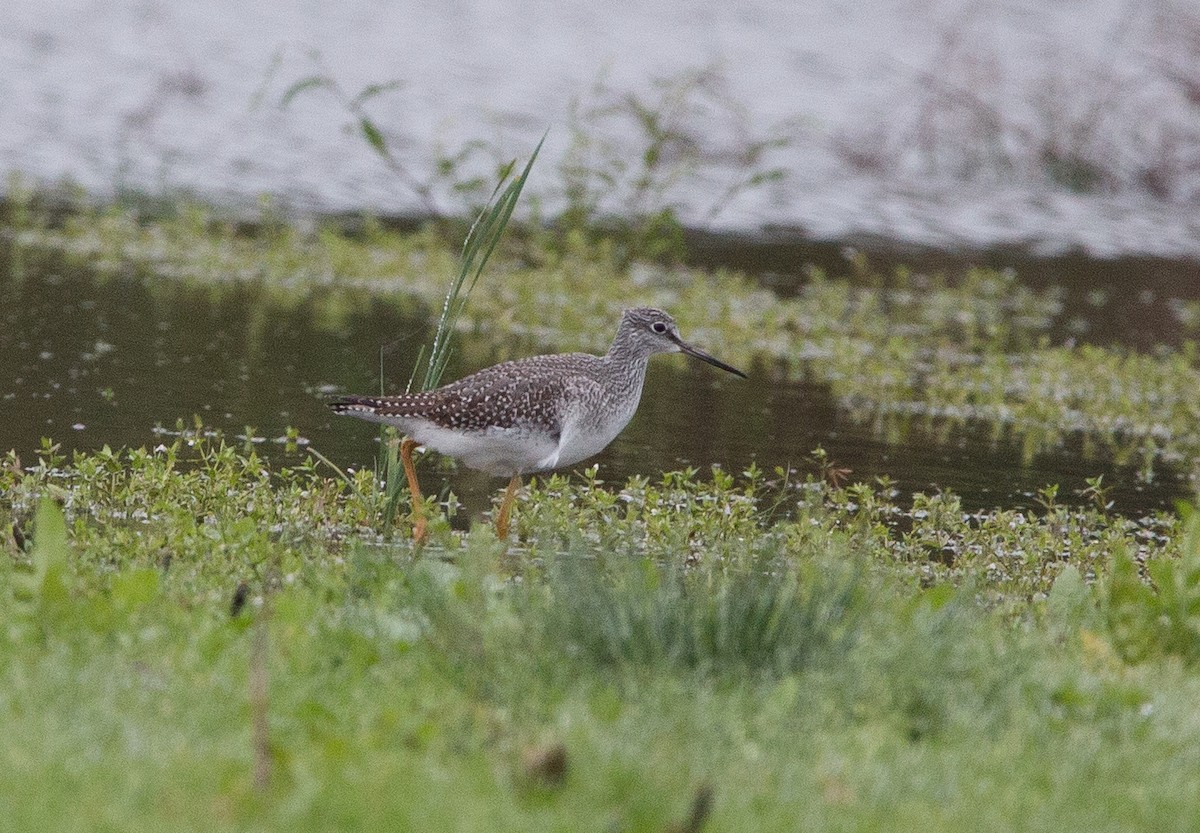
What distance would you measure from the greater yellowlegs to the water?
116 centimetres

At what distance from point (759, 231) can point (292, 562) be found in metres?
18.4

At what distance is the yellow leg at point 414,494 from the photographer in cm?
952

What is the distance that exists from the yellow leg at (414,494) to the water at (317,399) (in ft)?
3.69

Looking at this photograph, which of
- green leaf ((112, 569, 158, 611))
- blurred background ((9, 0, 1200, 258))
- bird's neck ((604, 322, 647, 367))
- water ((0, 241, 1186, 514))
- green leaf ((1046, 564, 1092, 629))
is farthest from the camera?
blurred background ((9, 0, 1200, 258))

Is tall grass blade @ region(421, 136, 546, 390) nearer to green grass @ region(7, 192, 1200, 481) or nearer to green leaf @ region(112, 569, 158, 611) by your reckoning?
green leaf @ region(112, 569, 158, 611)

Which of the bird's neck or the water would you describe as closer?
the bird's neck

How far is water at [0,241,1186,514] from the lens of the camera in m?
12.4

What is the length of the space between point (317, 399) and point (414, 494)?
4.09m

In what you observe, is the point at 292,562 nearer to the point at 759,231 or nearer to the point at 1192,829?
the point at 1192,829

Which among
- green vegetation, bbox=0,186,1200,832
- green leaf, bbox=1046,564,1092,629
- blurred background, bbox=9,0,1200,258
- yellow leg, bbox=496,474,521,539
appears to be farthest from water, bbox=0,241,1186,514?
blurred background, bbox=9,0,1200,258

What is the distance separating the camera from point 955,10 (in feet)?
121

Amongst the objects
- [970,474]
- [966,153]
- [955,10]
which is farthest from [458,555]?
[955,10]

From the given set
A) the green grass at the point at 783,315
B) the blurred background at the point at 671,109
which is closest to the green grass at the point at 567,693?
the green grass at the point at 783,315

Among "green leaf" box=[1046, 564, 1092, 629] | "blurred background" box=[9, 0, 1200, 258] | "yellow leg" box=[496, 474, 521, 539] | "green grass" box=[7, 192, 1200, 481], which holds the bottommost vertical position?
"yellow leg" box=[496, 474, 521, 539]
